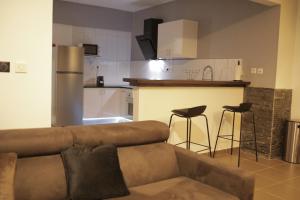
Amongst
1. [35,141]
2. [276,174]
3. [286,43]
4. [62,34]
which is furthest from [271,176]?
[62,34]

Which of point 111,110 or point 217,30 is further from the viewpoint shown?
point 111,110

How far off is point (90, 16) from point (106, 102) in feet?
6.94

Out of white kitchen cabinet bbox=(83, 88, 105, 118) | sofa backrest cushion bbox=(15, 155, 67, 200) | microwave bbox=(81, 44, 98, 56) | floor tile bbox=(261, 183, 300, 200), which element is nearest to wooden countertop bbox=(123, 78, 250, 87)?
floor tile bbox=(261, 183, 300, 200)

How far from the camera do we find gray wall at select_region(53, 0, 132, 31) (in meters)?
6.63

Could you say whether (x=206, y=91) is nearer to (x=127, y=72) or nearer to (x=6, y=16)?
(x=6, y=16)

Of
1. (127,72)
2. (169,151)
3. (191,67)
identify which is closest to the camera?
(169,151)

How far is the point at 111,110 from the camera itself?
6859mm

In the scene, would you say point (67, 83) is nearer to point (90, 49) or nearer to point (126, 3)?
A: point (90, 49)

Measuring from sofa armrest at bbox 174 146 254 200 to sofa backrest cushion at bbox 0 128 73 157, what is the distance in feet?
3.27

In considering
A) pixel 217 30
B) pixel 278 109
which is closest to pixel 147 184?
pixel 278 109

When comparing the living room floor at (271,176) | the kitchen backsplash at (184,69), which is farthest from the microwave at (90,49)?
the living room floor at (271,176)

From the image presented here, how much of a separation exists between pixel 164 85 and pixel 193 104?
66cm

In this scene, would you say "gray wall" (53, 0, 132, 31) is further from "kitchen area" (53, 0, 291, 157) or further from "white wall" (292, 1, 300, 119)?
"white wall" (292, 1, 300, 119)

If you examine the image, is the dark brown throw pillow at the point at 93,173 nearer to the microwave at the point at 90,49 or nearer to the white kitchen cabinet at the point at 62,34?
the microwave at the point at 90,49
